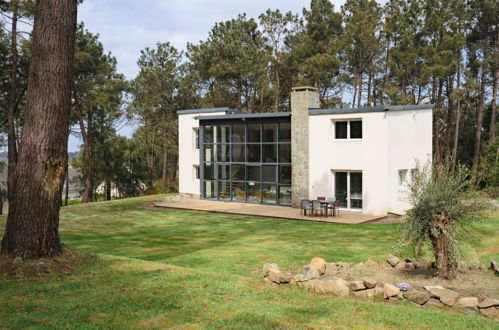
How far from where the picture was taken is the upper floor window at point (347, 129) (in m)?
20.2

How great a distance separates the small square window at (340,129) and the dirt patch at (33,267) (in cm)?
1457

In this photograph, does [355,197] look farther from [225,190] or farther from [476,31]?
[476,31]

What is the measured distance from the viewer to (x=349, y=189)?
2039cm

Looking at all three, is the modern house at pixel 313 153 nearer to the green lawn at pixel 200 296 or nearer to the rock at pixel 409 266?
the green lawn at pixel 200 296

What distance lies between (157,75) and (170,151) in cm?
752

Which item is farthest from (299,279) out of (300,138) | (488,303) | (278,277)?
(300,138)

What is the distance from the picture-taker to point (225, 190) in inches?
991

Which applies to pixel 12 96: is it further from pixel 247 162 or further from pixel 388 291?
pixel 388 291

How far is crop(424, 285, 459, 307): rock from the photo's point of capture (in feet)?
22.0

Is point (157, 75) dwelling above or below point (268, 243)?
above

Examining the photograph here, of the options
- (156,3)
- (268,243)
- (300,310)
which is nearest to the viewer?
(300,310)

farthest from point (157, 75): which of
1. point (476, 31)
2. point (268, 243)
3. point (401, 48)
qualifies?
point (268, 243)

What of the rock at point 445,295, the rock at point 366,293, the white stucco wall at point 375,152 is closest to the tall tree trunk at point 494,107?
the white stucco wall at point 375,152

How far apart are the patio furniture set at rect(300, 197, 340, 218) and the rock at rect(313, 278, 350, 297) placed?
38.2ft
